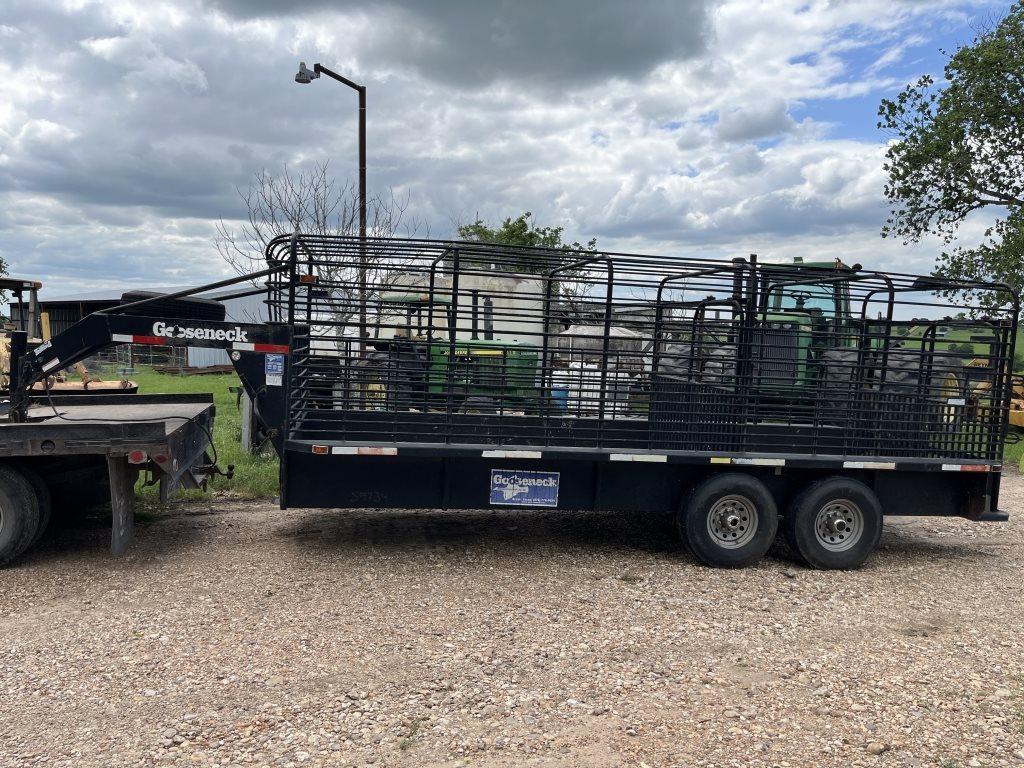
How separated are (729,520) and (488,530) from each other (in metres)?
2.37

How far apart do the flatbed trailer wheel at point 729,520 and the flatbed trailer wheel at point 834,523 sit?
0.26 m

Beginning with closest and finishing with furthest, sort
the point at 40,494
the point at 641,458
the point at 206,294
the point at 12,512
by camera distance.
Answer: the point at 12,512 → the point at 40,494 → the point at 641,458 → the point at 206,294

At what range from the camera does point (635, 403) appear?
6.89 metres

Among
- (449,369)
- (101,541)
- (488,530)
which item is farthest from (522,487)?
(101,541)

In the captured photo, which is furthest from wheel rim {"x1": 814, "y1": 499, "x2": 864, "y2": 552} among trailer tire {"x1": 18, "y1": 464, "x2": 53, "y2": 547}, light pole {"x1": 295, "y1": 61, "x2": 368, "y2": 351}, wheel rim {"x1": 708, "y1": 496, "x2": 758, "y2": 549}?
light pole {"x1": 295, "y1": 61, "x2": 368, "y2": 351}

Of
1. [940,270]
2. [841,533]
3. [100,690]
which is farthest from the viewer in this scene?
[940,270]

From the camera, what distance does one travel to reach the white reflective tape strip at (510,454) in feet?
21.4

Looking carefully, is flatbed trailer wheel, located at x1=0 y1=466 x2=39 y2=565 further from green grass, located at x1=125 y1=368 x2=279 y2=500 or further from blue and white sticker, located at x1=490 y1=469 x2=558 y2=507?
blue and white sticker, located at x1=490 y1=469 x2=558 y2=507

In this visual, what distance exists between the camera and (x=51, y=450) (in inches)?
245

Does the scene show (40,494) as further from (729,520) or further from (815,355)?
(815,355)

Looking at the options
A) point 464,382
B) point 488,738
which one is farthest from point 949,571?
point 488,738

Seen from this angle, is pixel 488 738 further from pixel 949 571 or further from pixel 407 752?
pixel 949 571

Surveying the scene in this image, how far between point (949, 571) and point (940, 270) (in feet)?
52.2

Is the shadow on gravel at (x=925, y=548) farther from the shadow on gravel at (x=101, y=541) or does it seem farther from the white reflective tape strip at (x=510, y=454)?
the shadow on gravel at (x=101, y=541)
